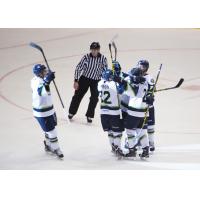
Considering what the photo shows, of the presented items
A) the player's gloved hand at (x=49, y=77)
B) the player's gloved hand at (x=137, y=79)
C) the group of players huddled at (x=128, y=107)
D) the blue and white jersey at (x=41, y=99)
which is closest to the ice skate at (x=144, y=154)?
the group of players huddled at (x=128, y=107)

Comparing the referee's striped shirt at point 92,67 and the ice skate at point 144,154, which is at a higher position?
the referee's striped shirt at point 92,67

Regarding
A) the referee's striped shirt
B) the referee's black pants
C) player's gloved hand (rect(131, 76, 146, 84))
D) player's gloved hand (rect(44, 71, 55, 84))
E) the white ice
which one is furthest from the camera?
the referee's black pants

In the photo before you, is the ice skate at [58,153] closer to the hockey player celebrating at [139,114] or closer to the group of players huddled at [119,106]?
the group of players huddled at [119,106]

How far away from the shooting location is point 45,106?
4.75 meters

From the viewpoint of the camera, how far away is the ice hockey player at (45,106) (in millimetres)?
4684

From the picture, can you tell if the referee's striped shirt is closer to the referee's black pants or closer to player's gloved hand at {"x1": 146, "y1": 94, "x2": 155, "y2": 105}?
the referee's black pants

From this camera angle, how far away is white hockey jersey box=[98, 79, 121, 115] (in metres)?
4.70

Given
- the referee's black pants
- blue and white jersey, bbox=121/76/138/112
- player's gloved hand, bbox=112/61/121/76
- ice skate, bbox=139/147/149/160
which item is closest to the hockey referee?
the referee's black pants

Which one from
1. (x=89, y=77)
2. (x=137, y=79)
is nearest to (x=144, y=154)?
(x=137, y=79)

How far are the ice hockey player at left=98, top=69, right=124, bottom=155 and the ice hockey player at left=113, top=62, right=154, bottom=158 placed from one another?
0.06 m

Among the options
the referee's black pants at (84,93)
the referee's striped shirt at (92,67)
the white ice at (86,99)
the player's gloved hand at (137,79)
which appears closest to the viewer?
the player's gloved hand at (137,79)

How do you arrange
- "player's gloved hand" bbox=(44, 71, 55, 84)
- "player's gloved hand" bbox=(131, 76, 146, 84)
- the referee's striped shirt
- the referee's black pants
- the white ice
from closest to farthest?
"player's gloved hand" bbox=(44, 71, 55, 84) → "player's gloved hand" bbox=(131, 76, 146, 84) → the white ice → the referee's striped shirt → the referee's black pants

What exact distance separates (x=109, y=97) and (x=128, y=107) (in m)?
0.16
